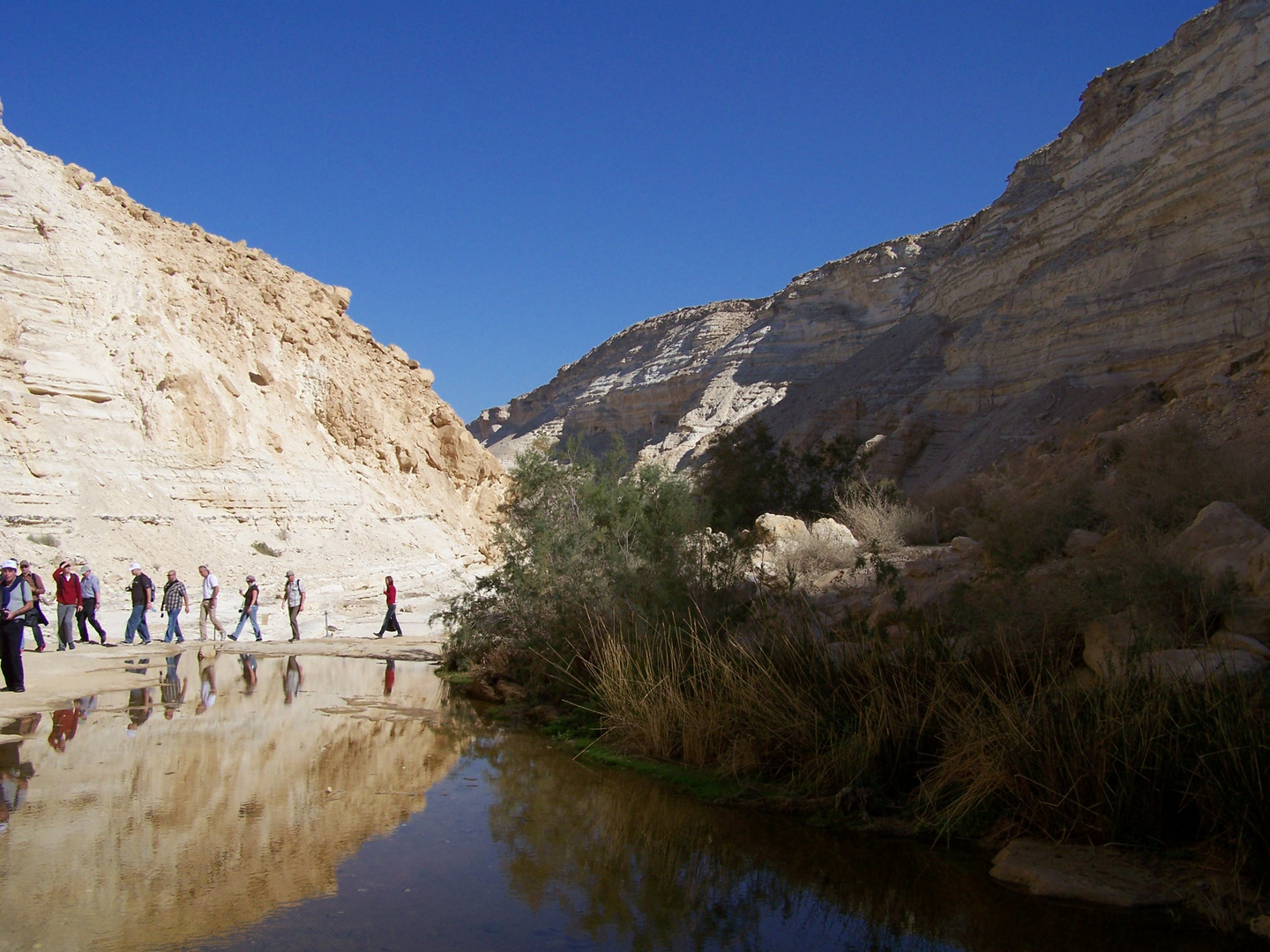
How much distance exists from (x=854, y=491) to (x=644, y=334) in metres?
62.0

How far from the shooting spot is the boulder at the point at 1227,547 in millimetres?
7195

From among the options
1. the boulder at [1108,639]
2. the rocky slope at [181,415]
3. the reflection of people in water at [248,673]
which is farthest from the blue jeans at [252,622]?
the boulder at [1108,639]

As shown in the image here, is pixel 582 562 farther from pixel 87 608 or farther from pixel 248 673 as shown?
pixel 87 608

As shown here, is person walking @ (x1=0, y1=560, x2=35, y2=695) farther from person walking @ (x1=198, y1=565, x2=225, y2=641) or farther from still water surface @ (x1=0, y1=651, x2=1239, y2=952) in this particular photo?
person walking @ (x1=198, y1=565, x2=225, y2=641)

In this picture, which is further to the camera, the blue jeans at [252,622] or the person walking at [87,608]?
the blue jeans at [252,622]

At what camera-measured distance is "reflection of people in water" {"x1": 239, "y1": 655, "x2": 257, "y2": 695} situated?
442 inches

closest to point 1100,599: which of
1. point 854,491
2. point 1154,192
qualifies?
point 854,491

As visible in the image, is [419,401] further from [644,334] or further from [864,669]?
[644,334]

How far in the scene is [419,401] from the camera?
33594 millimetres

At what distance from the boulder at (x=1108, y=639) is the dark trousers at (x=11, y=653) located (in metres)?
10.5

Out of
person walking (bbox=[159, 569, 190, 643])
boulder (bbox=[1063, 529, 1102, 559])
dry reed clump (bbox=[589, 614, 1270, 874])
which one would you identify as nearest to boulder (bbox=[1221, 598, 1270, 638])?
dry reed clump (bbox=[589, 614, 1270, 874])

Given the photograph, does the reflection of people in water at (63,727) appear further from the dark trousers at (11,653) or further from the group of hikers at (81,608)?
the group of hikers at (81,608)

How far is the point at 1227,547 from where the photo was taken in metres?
7.88

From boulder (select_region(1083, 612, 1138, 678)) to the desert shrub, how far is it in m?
14.7
